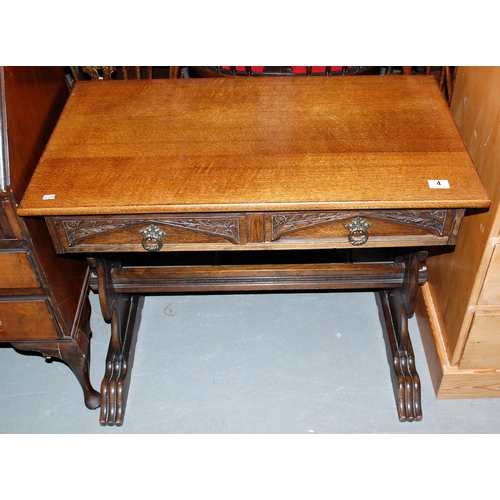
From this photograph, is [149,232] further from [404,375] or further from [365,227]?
[404,375]

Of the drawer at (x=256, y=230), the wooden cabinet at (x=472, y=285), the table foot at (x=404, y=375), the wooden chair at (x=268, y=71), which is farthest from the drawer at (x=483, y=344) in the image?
the wooden chair at (x=268, y=71)

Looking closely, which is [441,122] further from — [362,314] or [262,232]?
[362,314]

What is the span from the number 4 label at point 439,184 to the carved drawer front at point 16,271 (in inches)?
43.7

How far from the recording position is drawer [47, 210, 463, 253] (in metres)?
1.54

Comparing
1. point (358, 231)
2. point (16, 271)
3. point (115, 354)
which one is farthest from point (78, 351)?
point (358, 231)

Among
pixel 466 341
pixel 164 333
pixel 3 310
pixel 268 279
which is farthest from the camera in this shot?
pixel 164 333

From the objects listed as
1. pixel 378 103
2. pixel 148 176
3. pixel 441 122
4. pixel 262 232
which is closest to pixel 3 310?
pixel 148 176

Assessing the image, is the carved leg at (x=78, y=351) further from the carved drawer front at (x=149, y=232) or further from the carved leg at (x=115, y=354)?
the carved drawer front at (x=149, y=232)

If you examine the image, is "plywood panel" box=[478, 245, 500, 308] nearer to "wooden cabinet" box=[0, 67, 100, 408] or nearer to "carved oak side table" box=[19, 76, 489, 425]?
"carved oak side table" box=[19, 76, 489, 425]

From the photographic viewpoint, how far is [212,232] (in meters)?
1.59

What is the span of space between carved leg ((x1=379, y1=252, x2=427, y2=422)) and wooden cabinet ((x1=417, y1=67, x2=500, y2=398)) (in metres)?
0.10

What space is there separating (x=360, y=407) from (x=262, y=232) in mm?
863

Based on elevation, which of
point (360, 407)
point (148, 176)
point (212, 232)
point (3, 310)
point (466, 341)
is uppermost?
point (148, 176)

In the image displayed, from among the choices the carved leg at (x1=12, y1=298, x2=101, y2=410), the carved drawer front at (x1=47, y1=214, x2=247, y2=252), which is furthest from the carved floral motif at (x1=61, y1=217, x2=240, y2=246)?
the carved leg at (x1=12, y1=298, x2=101, y2=410)
